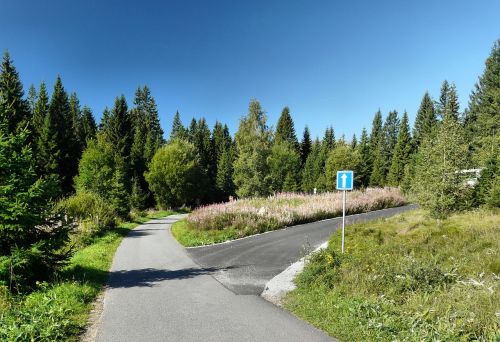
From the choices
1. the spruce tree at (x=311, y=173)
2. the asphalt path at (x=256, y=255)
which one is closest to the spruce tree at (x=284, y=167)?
the spruce tree at (x=311, y=173)

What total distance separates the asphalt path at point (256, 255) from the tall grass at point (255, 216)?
1094 millimetres

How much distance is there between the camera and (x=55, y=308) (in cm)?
743

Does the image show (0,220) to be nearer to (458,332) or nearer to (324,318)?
(324,318)

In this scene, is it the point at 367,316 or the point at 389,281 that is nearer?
the point at 367,316

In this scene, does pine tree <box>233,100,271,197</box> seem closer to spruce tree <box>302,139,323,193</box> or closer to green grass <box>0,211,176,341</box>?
spruce tree <box>302,139,323,193</box>

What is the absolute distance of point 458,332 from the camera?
5723 millimetres

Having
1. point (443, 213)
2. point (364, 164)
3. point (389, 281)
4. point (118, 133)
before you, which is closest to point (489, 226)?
point (443, 213)

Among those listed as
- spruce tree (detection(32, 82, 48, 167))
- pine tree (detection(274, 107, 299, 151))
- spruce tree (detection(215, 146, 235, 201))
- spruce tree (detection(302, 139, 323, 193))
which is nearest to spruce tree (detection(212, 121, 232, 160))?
spruce tree (detection(215, 146, 235, 201))

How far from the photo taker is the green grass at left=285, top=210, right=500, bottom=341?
19.7 ft

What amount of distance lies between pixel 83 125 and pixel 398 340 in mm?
71211

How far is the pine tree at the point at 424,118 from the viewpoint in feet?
206

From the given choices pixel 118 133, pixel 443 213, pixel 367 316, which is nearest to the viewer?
pixel 367 316

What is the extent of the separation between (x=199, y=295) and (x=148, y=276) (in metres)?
2.99

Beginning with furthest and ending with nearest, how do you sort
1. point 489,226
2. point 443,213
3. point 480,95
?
point 480,95
point 443,213
point 489,226
